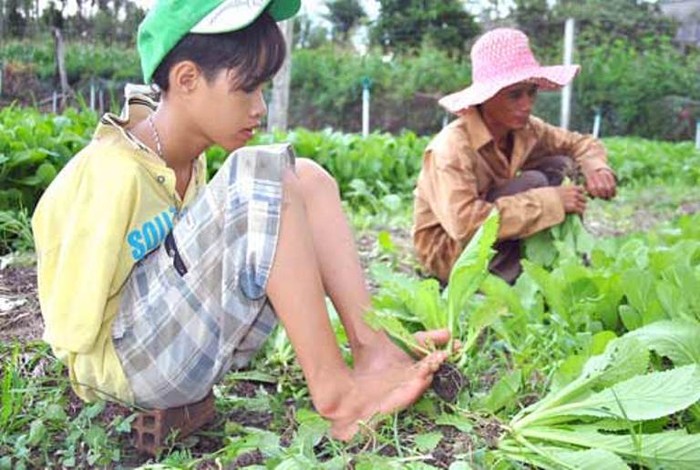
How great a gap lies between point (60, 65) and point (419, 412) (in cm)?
558

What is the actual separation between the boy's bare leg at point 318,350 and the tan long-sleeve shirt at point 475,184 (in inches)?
46.8

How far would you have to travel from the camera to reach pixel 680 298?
6.59 feet

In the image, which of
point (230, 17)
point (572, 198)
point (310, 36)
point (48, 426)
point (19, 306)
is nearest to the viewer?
point (230, 17)

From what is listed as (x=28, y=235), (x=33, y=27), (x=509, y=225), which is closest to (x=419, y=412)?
(x=509, y=225)

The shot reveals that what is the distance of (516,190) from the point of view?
2.97 metres

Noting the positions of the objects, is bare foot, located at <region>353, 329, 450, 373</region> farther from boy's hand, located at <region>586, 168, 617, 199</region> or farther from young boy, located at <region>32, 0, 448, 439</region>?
boy's hand, located at <region>586, 168, 617, 199</region>

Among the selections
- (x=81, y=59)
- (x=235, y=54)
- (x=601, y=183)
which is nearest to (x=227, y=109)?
(x=235, y=54)

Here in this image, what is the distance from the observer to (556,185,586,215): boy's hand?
9.36 feet

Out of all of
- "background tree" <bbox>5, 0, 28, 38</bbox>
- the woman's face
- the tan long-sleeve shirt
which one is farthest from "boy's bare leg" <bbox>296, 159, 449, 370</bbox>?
"background tree" <bbox>5, 0, 28, 38</bbox>

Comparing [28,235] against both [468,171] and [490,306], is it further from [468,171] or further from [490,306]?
[490,306]

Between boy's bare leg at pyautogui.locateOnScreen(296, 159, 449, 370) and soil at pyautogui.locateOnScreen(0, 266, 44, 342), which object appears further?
soil at pyautogui.locateOnScreen(0, 266, 44, 342)

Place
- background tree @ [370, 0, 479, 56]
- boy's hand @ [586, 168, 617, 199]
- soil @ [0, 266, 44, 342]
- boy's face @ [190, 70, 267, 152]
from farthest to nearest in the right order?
background tree @ [370, 0, 479, 56] → boy's hand @ [586, 168, 617, 199] → soil @ [0, 266, 44, 342] → boy's face @ [190, 70, 267, 152]

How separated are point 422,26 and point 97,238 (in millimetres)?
16811

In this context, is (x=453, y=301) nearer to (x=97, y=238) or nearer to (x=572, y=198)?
(x=97, y=238)
